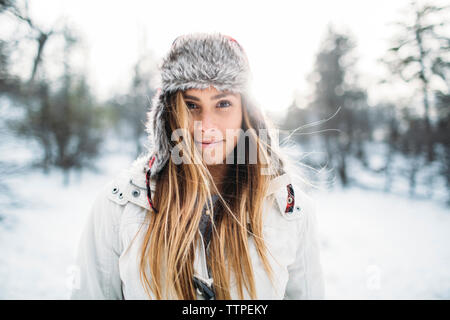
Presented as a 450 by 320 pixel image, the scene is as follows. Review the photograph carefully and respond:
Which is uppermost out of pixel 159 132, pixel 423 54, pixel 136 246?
pixel 423 54

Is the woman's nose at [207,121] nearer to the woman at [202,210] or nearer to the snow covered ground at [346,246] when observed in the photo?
the woman at [202,210]

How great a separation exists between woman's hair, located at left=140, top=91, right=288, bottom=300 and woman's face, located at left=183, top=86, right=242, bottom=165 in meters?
0.05

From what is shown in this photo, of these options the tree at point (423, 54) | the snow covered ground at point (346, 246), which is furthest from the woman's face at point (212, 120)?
the tree at point (423, 54)

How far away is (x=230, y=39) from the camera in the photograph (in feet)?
5.34

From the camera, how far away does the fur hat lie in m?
1.54

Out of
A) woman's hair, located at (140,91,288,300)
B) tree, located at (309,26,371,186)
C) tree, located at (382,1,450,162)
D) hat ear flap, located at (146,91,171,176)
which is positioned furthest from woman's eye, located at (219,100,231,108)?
tree, located at (309,26,371,186)

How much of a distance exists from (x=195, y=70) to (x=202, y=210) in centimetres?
99

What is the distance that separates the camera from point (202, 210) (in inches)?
61.2

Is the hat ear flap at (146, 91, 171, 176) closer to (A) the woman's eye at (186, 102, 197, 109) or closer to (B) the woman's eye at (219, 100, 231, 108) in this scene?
(A) the woman's eye at (186, 102, 197, 109)

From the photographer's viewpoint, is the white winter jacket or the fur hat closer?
the white winter jacket

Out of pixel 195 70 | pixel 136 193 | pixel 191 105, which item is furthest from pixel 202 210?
pixel 195 70

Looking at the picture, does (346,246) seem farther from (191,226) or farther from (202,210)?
(191,226)
